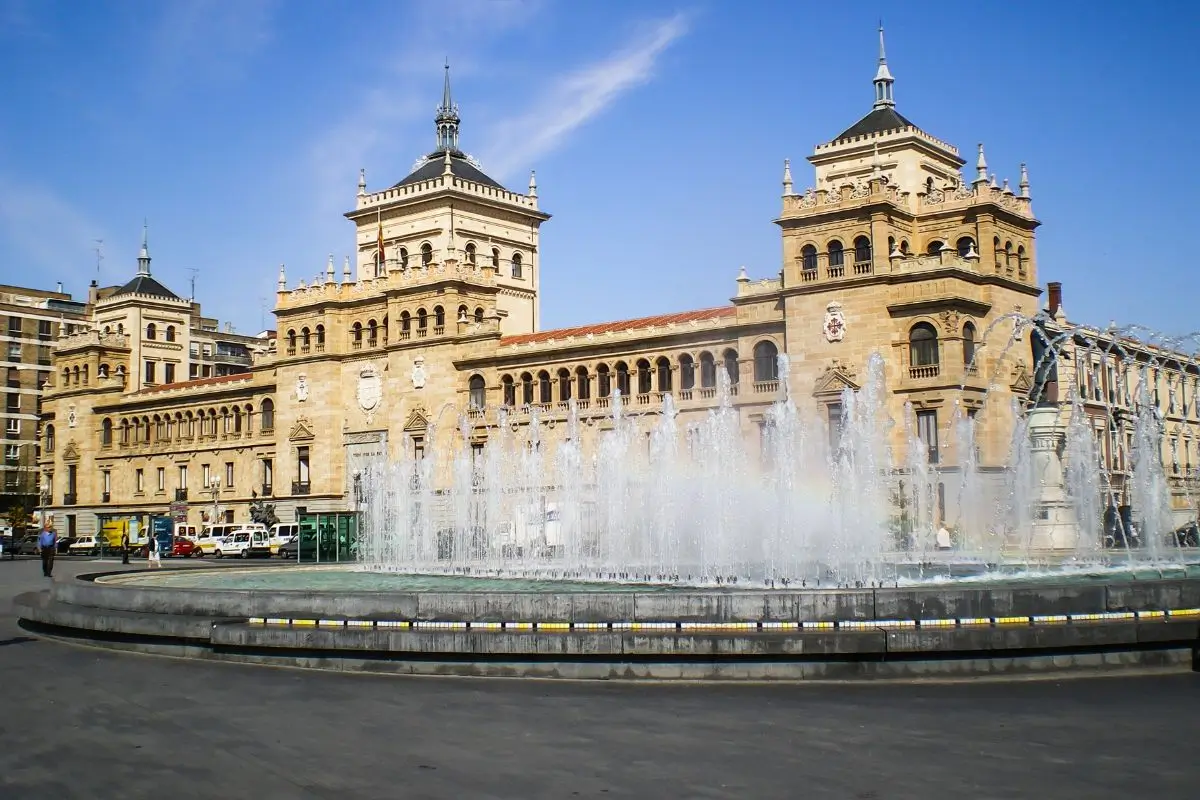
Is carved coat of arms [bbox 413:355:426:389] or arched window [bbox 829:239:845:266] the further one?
carved coat of arms [bbox 413:355:426:389]

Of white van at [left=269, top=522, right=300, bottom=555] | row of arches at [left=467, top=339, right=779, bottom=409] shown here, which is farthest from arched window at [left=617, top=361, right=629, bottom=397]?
white van at [left=269, top=522, right=300, bottom=555]

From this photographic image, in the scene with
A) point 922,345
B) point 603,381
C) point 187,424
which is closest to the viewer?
point 922,345

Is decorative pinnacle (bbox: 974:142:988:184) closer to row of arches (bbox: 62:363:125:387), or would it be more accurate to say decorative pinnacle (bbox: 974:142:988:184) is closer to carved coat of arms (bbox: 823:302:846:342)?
carved coat of arms (bbox: 823:302:846:342)

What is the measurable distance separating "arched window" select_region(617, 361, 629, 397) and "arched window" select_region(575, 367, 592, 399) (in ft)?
6.54

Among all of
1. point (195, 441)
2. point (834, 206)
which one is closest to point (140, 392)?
point (195, 441)

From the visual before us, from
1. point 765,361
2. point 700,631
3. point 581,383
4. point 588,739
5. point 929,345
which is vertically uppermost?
Answer: point 581,383

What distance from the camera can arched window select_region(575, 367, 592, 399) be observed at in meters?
56.8

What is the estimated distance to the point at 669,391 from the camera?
53.0 meters

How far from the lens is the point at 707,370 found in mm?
51594

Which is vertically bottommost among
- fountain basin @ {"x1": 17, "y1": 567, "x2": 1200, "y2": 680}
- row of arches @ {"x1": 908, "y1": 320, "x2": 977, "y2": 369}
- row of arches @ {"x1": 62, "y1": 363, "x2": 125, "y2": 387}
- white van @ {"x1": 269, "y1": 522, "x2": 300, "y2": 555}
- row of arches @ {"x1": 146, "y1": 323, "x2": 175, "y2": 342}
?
fountain basin @ {"x1": 17, "y1": 567, "x2": 1200, "y2": 680}

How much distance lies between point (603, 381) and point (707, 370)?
6.32 m

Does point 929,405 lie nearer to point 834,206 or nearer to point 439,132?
point 834,206

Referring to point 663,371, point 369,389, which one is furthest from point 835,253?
point 369,389

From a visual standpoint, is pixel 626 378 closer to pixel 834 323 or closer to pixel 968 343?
pixel 834 323
